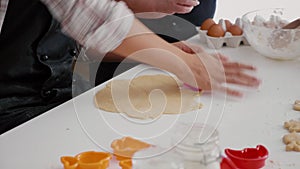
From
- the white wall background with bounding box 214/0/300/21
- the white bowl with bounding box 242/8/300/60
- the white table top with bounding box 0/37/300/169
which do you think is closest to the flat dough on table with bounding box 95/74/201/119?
the white table top with bounding box 0/37/300/169

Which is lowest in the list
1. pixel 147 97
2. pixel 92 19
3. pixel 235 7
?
pixel 235 7

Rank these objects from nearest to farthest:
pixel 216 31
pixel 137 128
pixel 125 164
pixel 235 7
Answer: pixel 125 164, pixel 137 128, pixel 216 31, pixel 235 7

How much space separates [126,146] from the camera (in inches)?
27.2

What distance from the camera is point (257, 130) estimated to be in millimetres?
751

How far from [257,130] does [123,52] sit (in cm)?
26

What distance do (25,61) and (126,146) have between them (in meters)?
0.36

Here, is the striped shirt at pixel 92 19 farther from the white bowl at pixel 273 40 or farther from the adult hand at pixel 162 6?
the white bowl at pixel 273 40

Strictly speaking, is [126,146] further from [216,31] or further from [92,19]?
[216,31]

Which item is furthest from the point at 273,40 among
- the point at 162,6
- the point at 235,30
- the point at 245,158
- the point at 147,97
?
the point at 245,158

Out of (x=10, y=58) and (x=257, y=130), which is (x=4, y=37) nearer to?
(x=10, y=58)

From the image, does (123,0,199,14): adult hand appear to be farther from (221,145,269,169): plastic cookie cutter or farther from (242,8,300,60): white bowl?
(221,145,269,169): plastic cookie cutter

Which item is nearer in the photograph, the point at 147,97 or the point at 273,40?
the point at 147,97

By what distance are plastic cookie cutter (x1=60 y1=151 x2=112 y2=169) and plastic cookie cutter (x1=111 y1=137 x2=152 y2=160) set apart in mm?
16

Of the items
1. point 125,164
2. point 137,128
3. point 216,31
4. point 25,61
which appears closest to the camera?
point 125,164
